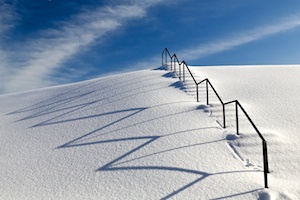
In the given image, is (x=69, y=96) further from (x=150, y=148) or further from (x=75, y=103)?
(x=150, y=148)

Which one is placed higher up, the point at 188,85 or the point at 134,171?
the point at 188,85

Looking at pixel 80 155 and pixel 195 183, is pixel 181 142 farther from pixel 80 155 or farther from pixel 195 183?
pixel 80 155

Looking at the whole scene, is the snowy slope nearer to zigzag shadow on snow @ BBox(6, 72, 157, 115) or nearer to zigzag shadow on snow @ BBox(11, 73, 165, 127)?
zigzag shadow on snow @ BBox(6, 72, 157, 115)

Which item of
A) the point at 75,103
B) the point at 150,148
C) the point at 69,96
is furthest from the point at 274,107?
the point at 69,96

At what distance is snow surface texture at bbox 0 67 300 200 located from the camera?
4914 mm

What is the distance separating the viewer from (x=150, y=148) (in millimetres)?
6266

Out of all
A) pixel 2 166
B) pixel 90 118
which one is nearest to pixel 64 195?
pixel 2 166

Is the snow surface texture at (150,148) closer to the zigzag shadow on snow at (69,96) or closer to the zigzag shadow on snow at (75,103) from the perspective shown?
the zigzag shadow on snow at (75,103)

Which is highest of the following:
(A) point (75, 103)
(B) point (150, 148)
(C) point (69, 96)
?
(C) point (69, 96)

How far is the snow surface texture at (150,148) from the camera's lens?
16.1 feet

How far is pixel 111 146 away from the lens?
666cm

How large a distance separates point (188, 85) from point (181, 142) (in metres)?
4.64

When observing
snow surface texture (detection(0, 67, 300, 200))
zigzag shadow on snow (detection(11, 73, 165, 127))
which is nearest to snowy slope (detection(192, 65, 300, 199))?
snow surface texture (detection(0, 67, 300, 200))

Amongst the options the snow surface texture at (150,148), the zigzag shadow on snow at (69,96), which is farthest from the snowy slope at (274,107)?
the zigzag shadow on snow at (69,96)
